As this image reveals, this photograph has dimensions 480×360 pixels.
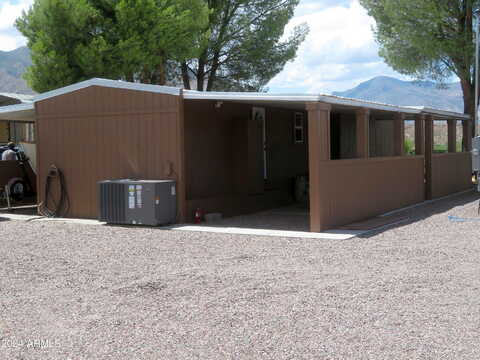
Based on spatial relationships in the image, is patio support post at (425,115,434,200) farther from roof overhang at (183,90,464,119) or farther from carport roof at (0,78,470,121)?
roof overhang at (183,90,464,119)

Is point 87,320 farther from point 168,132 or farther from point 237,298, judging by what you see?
point 168,132

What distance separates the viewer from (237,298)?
5121 mm

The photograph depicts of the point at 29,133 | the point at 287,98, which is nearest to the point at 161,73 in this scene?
the point at 29,133

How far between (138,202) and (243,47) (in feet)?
47.8

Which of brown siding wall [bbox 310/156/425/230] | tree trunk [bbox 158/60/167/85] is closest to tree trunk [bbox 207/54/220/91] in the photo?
tree trunk [bbox 158/60/167/85]

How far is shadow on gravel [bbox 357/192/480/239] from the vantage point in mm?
9242

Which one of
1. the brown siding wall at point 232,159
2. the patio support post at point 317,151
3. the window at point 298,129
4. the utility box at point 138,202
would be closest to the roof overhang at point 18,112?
the utility box at point 138,202

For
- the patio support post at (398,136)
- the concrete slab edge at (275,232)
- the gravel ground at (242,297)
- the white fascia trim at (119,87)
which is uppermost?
the white fascia trim at (119,87)

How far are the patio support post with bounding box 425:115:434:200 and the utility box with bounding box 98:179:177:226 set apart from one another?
6576mm

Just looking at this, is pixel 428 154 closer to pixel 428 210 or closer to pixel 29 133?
pixel 428 210

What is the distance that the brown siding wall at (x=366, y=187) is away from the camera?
912 cm

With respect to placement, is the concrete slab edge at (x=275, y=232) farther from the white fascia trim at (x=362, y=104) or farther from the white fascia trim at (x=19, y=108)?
the white fascia trim at (x=19, y=108)

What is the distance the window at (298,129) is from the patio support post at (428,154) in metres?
2.89

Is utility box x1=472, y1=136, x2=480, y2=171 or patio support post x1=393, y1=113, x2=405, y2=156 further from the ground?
patio support post x1=393, y1=113, x2=405, y2=156
